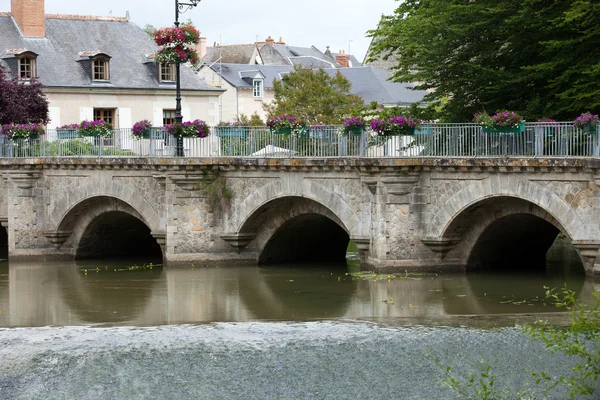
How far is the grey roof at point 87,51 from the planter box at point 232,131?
15.6 meters

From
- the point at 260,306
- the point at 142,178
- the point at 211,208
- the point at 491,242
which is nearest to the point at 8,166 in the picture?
the point at 142,178

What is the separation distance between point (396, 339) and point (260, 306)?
17.5 ft

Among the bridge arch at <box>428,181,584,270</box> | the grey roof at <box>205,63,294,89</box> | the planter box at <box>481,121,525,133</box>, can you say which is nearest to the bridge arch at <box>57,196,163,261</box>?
the bridge arch at <box>428,181,584,270</box>

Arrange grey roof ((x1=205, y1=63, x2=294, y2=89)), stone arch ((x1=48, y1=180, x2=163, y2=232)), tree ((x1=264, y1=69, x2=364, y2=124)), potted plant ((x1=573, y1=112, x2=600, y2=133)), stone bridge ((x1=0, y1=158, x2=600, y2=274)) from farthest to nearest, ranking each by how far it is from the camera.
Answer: grey roof ((x1=205, y1=63, x2=294, y2=89)), tree ((x1=264, y1=69, x2=364, y2=124)), stone arch ((x1=48, y1=180, x2=163, y2=232)), stone bridge ((x1=0, y1=158, x2=600, y2=274)), potted plant ((x1=573, y1=112, x2=600, y2=133))

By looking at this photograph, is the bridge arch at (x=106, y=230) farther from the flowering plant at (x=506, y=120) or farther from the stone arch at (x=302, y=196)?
the flowering plant at (x=506, y=120)

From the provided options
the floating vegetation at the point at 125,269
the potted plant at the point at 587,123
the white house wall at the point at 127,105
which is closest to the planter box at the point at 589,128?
the potted plant at the point at 587,123

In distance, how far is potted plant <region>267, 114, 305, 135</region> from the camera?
27703 millimetres

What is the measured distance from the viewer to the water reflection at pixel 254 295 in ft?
71.5

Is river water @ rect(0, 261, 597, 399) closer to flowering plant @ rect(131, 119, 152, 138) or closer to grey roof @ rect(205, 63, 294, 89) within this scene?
flowering plant @ rect(131, 119, 152, 138)

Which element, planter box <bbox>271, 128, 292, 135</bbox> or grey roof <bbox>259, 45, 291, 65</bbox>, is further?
grey roof <bbox>259, 45, 291, 65</bbox>

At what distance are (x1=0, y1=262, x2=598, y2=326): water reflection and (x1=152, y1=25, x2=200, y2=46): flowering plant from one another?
5726mm

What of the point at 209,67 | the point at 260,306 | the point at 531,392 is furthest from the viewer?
the point at 209,67

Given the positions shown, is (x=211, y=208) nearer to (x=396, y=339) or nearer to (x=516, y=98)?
(x=516, y=98)

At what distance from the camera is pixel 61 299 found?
81.3ft
